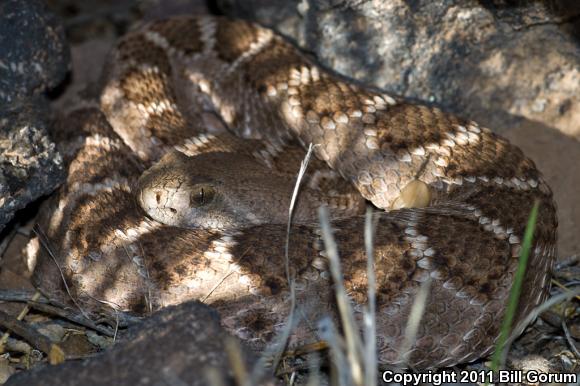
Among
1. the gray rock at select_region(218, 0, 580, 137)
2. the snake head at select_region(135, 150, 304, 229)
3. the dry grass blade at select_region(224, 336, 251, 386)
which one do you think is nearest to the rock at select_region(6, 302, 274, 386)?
the dry grass blade at select_region(224, 336, 251, 386)

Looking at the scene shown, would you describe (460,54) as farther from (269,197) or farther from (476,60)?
(269,197)

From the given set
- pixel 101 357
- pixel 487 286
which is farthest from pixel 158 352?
pixel 487 286

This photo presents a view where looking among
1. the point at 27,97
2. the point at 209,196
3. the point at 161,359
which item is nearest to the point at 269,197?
the point at 209,196

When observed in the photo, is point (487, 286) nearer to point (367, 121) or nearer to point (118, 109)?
point (367, 121)

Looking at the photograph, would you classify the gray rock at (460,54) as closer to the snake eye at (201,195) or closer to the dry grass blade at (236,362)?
the snake eye at (201,195)

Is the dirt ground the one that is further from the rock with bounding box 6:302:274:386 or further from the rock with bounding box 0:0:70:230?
the rock with bounding box 6:302:274:386
